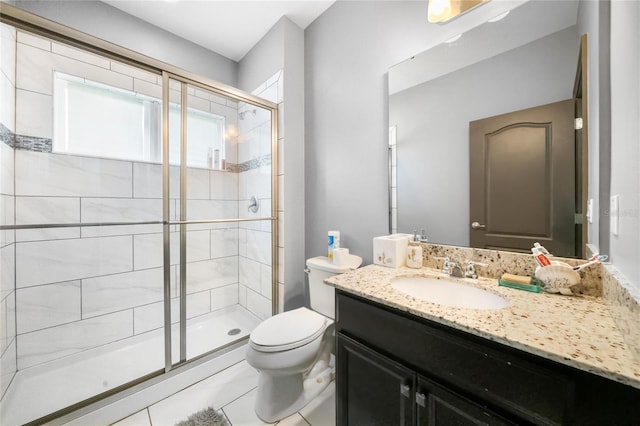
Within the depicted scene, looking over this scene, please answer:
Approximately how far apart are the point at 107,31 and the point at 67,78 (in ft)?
1.79

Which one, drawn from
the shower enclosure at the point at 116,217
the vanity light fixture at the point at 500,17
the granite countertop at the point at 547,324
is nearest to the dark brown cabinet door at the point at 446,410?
the granite countertop at the point at 547,324

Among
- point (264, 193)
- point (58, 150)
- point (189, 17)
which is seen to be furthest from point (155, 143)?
point (189, 17)

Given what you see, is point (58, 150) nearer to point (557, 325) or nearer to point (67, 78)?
point (67, 78)

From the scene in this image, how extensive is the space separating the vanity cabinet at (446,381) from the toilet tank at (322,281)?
1.49 ft

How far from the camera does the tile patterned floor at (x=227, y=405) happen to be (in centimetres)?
125

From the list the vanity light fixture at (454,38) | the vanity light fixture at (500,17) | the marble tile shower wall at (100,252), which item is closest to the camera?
the vanity light fixture at (500,17)

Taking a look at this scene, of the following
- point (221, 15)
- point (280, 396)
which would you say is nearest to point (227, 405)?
point (280, 396)

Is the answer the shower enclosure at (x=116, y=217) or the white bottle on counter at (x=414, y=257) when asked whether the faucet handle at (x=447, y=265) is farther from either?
the shower enclosure at (x=116, y=217)

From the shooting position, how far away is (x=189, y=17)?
6.05 ft

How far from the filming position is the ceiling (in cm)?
172

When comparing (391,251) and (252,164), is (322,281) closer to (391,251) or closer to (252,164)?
(391,251)

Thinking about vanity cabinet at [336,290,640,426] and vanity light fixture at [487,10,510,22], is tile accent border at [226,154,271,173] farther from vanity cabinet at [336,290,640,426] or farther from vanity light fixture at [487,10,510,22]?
vanity light fixture at [487,10,510,22]

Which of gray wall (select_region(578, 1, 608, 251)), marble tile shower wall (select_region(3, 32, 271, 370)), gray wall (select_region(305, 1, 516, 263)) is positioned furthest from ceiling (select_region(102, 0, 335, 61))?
gray wall (select_region(578, 1, 608, 251))

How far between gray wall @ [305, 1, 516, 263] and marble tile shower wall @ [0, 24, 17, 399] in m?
1.67
